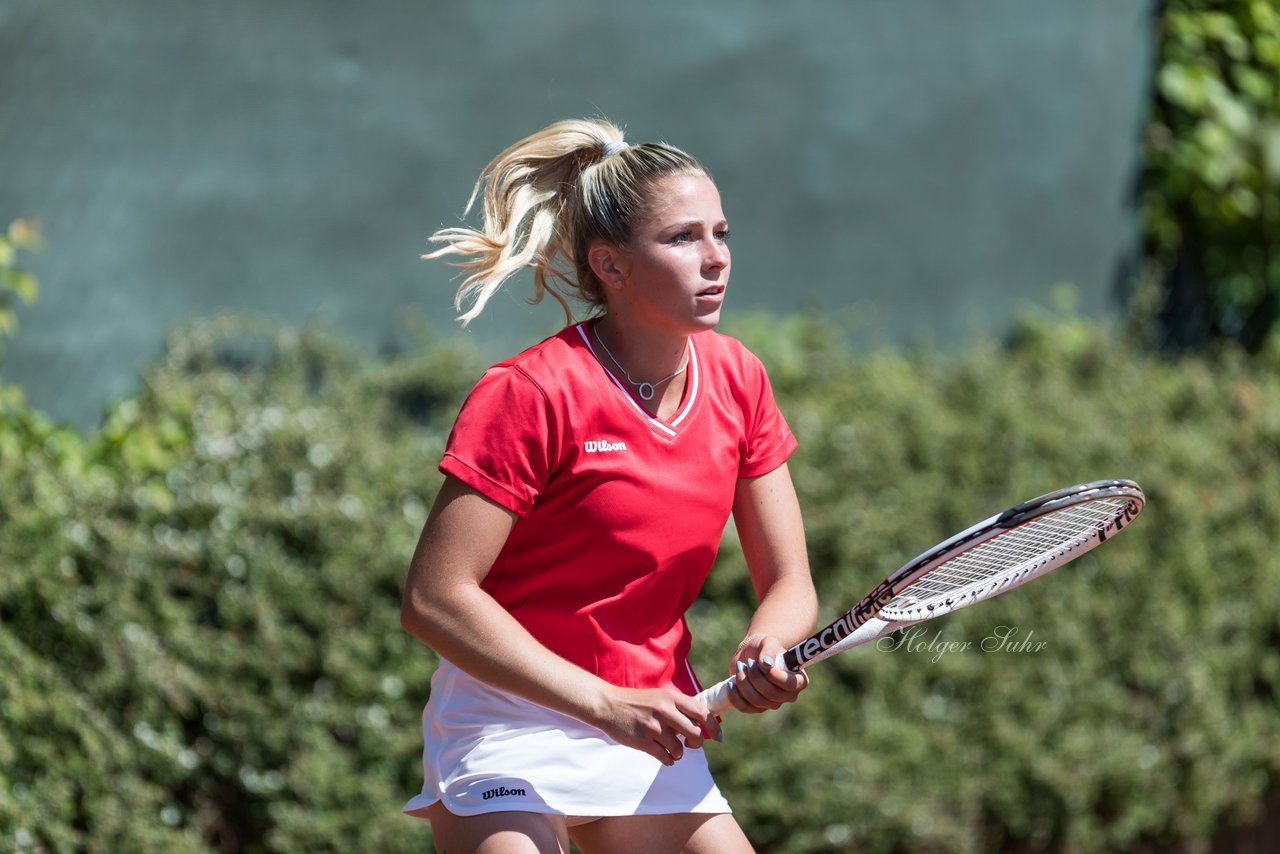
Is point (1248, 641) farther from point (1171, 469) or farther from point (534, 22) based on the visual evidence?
point (534, 22)

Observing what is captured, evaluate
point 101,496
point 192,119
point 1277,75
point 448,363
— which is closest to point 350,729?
point 101,496

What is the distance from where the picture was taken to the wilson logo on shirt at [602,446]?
254 centimetres

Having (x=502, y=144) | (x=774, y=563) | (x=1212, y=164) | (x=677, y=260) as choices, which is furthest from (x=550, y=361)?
(x=1212, y=164)

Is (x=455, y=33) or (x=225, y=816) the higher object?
(x=455, y=33)

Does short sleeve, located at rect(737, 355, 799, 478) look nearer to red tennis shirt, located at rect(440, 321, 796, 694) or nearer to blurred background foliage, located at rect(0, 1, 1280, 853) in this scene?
red tennis shirt, located at rect(440, 321, 796, 694)

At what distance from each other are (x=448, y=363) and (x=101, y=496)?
4.39 ft

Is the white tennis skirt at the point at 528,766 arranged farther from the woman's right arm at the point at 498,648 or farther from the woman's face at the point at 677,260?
the woman's face at the point at 677,260

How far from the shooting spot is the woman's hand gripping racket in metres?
2.37

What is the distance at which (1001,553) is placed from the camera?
2.63m

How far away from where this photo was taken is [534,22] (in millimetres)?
5539

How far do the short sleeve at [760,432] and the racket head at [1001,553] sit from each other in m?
0.39

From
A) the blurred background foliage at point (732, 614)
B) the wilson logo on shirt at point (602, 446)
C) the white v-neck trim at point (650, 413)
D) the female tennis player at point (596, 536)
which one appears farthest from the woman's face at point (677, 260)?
the blurred background foliage at point (732, 614)

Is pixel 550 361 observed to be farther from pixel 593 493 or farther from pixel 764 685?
pixel 764 685

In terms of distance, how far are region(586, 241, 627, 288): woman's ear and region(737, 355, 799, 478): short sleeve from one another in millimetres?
337
